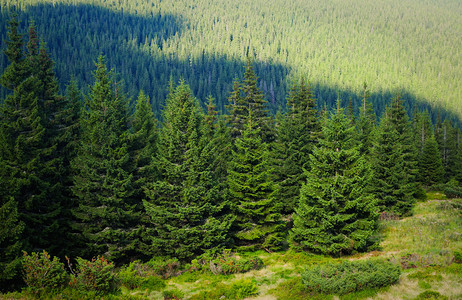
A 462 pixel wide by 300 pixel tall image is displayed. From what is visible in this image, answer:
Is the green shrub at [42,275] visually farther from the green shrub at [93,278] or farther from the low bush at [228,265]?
the low bush at [228,265]

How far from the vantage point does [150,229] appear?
22047 mm

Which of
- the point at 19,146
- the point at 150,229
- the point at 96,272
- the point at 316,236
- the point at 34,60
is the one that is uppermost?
the point at 34,60

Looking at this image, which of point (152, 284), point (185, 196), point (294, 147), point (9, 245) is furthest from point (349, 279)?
point (294, 147)

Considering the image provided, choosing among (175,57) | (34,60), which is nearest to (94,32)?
(175,57)

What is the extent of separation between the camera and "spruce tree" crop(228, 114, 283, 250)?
2314cm

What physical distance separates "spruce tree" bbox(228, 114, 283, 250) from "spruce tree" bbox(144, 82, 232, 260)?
1.37m

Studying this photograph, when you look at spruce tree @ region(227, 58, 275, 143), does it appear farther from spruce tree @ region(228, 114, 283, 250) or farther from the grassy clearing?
the grassy clearing

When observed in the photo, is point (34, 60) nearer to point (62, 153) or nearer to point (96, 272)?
point (62, 153)

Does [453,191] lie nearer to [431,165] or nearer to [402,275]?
[431,165]

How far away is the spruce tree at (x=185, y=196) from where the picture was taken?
2105cm

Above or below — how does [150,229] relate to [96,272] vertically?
below

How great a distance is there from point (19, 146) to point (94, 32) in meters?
204

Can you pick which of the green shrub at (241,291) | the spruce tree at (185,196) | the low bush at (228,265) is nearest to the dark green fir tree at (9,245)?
the spruce tree at (185,196)

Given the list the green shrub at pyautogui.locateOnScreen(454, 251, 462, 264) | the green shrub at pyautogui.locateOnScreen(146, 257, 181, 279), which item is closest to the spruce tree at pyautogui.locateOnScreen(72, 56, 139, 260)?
the green shrub at pyautogui.locateOnScreen(146, 257, 181, 279)
